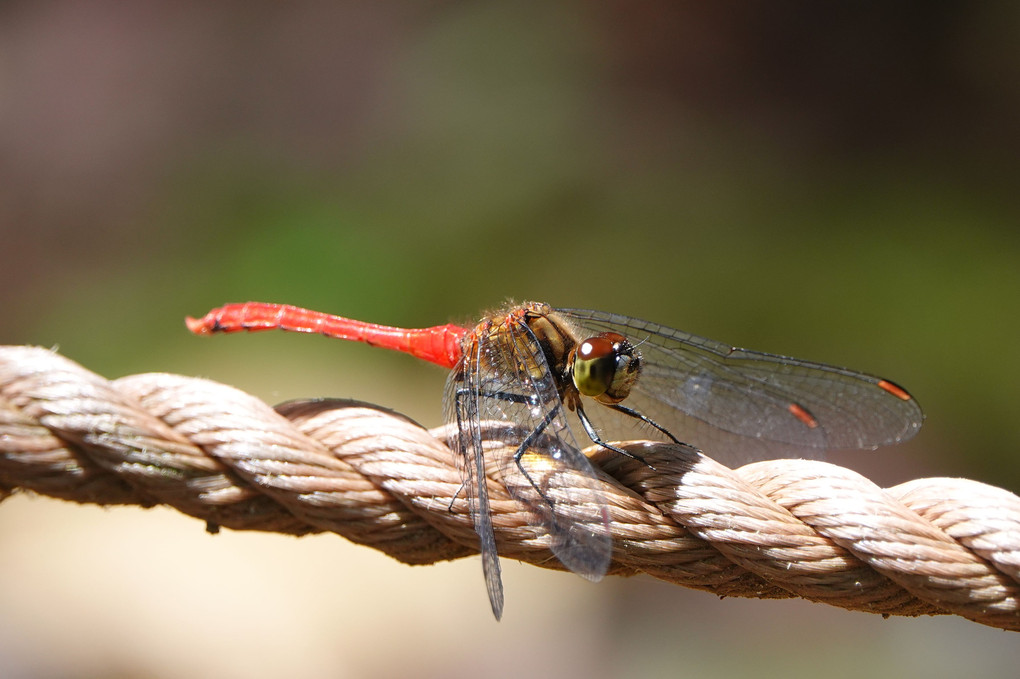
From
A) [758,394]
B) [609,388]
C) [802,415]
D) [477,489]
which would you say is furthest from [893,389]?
[477,489]

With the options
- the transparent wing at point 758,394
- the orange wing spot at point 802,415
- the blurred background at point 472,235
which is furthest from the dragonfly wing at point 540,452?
the blurred background at point 472,235

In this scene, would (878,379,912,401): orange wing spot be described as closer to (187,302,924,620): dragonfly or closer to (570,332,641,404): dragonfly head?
(187,302,924,620): dragonfly

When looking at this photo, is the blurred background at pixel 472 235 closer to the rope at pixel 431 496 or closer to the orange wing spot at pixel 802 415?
the orange wing spot at pixel 802 415

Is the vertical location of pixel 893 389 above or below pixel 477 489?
above

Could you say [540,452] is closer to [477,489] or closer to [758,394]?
[477,489]

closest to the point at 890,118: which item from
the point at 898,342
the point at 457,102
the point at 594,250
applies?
the point at 898,342

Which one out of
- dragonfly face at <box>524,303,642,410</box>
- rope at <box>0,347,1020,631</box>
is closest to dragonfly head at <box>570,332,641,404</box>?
dragonfly face at <box>524,303,642,410</box>
